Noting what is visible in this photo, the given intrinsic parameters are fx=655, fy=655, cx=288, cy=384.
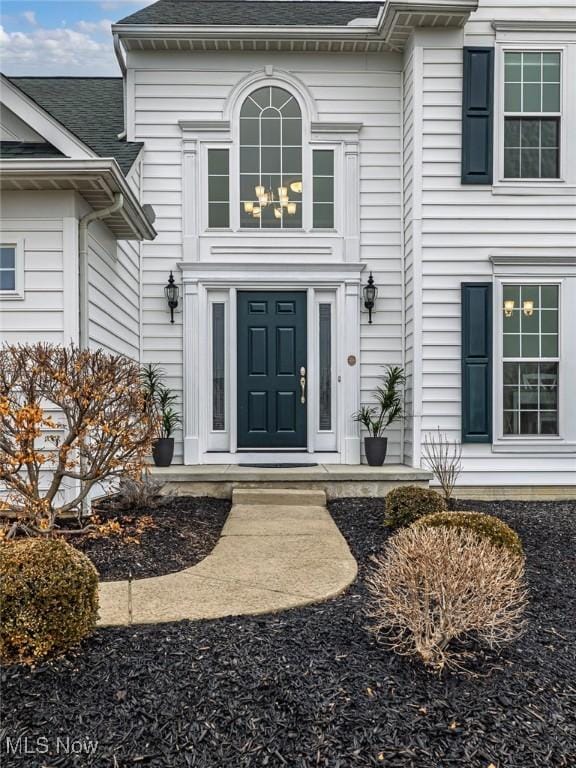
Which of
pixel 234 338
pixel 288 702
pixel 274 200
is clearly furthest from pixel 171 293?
pixel 288 702

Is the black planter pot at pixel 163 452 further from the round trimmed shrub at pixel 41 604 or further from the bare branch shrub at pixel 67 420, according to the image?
the round trimmed shrub at pixel 41 604

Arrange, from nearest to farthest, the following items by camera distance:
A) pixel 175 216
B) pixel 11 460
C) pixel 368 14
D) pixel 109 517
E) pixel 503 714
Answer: pixel 503 714
pixel 11 460
pixel 109 517
pixel 175 216
pixel 368 14

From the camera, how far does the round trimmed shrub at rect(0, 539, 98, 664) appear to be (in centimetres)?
257

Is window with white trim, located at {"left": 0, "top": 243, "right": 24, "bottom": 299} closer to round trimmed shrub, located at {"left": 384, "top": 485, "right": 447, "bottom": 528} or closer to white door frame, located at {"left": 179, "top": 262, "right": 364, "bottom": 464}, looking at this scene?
white door frame, located at {"left": 179, "top": 262, "right": 364, "bottom": 464}

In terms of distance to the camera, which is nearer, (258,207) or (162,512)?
(162,512)

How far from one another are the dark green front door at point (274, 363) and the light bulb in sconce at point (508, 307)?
232 cm

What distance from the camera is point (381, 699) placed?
2396 millimetres

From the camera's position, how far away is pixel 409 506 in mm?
5086

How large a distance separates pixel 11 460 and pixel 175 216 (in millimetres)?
4234

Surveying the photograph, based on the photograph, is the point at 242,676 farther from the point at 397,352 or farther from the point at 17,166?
the point at 397,352

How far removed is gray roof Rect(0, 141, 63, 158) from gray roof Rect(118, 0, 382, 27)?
274cm

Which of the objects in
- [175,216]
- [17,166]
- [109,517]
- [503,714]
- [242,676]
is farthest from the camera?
[175,216]

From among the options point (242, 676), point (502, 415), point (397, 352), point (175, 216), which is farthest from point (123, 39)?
point (242, 676)

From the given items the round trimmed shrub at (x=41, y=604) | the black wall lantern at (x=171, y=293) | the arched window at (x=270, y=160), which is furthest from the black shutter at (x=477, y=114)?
the round trimmed shrub at (x=41, y=604)
